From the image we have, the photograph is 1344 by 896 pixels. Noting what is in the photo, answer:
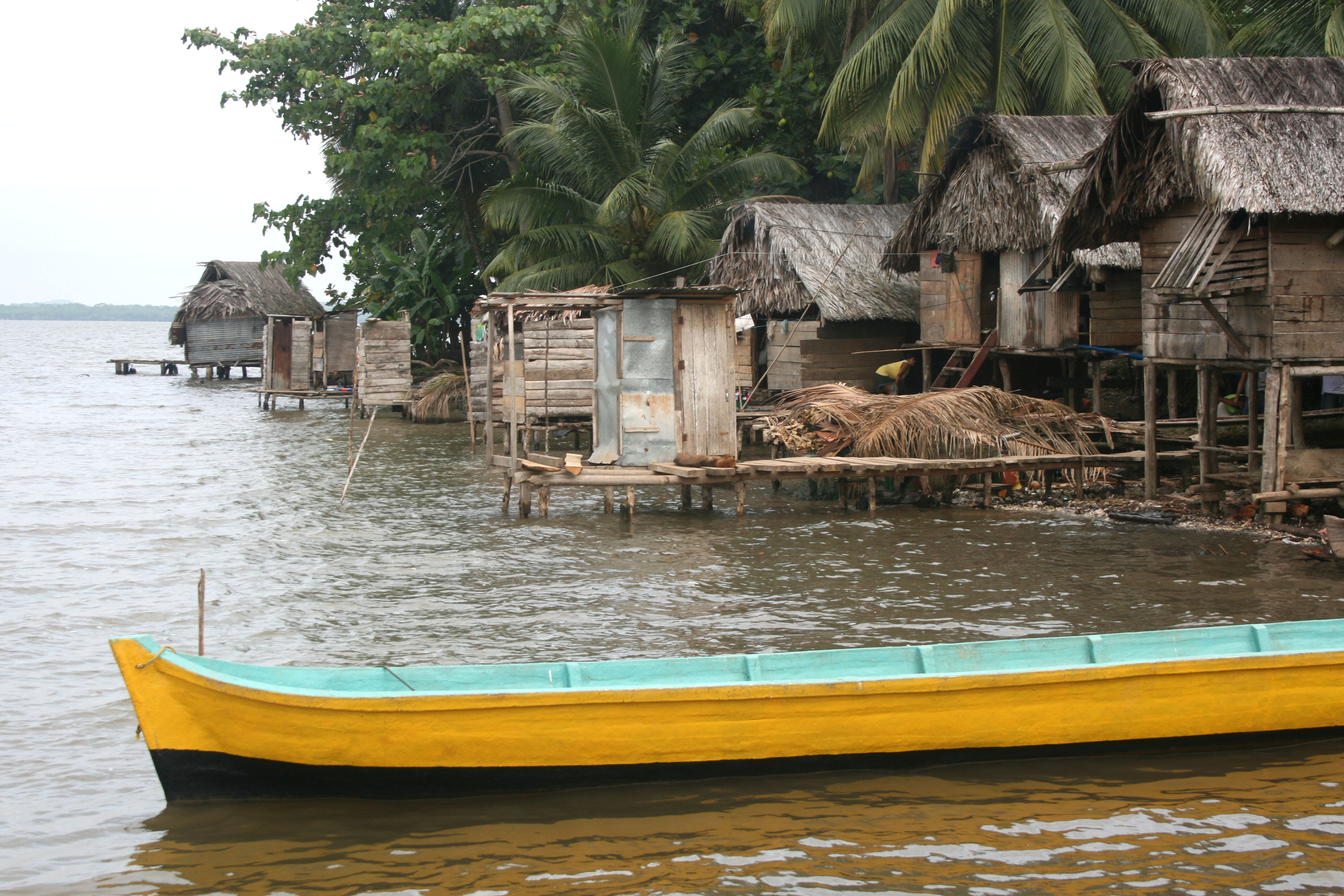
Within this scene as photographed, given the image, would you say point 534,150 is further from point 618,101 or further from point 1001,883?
point 1001,883

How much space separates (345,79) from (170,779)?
26460mm

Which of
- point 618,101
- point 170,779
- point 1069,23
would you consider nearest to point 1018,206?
point 1069,23

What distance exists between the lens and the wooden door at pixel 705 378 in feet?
45.5

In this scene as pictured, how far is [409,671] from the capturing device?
639 centimetres

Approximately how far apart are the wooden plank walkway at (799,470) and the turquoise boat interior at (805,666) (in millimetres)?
6307

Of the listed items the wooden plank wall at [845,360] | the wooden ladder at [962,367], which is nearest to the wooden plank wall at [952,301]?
the wooden ladder at [962,367]

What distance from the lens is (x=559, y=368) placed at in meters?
19.0

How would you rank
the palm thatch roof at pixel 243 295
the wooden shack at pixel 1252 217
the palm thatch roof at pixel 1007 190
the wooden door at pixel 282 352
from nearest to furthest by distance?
the wooden shack at pixel 1252 217
the palm thatch roof at pixel 1007 190
the wooden door at pixel 282 352
the palm thatch roof at pixel 243 295

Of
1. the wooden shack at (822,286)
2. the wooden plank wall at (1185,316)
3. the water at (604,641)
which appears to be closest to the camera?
the water at (604,641)

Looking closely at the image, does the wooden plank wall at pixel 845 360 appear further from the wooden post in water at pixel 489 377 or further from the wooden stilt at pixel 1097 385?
the wooden post in water at pixel 489 377

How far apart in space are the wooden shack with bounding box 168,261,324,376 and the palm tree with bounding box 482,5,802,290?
763 inches

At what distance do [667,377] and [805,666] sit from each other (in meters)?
7.39

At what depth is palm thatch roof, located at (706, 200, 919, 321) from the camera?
1948cm

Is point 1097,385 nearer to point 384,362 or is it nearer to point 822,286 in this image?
point 822,286
